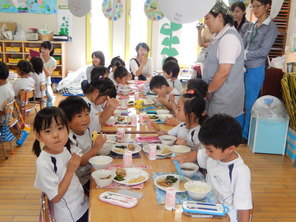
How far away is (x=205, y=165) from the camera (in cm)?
189

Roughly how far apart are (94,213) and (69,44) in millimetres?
7390

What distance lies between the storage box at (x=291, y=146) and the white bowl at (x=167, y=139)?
2.13 m

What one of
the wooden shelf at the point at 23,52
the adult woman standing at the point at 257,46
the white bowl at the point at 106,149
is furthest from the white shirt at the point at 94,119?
the wooden shelf at the point at 23,52

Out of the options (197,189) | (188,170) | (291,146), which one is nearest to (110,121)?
(188,170)

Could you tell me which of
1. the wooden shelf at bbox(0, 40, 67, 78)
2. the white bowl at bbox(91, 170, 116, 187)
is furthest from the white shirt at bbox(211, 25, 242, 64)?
the wooden shelf at bbox(0, 40, 67, 78)

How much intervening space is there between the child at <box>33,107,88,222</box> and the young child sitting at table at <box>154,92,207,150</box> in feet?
2.84

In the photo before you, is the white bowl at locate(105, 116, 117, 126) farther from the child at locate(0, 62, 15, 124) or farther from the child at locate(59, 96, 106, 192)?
the child at locate(0, 62, 15, 124)

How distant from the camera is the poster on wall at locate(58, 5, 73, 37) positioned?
26.0 ft

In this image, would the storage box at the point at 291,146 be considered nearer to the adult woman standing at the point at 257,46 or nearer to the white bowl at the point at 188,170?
the adult woman standing at the point at 257,46

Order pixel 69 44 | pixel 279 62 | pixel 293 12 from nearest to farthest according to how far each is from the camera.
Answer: pixel 279 62 → pixel 293 12 → pixel 69 44

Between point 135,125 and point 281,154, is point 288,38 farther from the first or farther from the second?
point 135,125

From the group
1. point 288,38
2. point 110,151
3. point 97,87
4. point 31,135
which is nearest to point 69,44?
point 31,135

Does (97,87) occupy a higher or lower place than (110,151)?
higher

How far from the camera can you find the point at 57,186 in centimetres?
156
